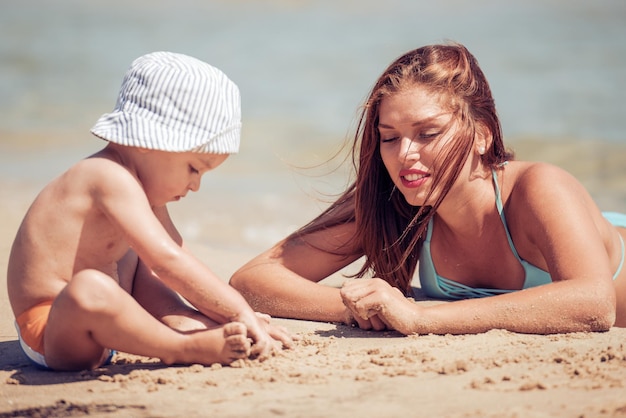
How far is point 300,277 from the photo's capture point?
12.1 feet

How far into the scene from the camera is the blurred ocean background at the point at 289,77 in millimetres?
7750

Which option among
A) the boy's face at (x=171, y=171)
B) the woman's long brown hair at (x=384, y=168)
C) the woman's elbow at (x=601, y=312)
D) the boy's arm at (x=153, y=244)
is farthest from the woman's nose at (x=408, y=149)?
the boy's arm at (x=153, y=244)

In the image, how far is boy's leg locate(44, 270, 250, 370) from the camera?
250cm

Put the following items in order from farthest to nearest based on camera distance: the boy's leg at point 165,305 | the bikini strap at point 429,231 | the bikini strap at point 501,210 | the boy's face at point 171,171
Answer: the bikini strap at point 429,231, the bikini strap at point 501,210, the boy's leg at point 165,305, the boy's face at point 171,171

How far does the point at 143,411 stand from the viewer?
2.27 meters

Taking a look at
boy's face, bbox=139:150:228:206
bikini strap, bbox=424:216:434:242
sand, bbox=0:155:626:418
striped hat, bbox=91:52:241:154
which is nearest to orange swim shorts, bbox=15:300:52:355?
sand, bbox=0:155:626:418

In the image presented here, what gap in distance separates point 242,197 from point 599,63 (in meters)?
7.29

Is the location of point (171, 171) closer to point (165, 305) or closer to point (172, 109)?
point (172, 109)

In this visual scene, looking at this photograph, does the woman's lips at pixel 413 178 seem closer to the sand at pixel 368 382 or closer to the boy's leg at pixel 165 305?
the sand at pixel 368 382

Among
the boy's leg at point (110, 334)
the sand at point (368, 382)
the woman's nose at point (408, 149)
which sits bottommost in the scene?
the sand at point (368, 382)

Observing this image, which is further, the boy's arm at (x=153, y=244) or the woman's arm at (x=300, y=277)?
the woman's arm at (x=300, y=277)

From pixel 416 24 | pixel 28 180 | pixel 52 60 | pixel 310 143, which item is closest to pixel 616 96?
pixel 310 143

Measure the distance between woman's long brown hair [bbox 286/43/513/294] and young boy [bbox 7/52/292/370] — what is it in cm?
82

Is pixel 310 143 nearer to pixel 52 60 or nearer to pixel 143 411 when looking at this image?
pixel 52 60
